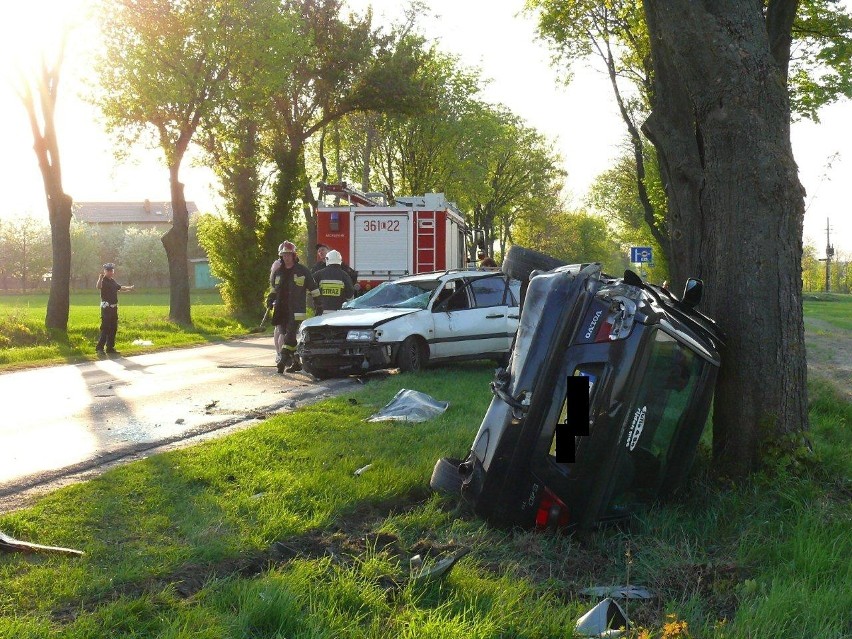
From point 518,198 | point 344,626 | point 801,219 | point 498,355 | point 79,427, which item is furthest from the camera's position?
point 518,198

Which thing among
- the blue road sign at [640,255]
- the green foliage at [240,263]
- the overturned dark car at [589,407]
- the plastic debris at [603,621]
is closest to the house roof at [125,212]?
the blue road sign at [640,255]

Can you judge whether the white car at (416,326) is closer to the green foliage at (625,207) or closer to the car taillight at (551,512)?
the car taillight at (551,512)

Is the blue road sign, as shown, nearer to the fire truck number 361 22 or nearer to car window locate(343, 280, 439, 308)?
the fire truck number 361 22

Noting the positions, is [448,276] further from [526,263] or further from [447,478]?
[447,478]

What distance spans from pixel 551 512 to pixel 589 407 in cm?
59

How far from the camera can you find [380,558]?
173 inches

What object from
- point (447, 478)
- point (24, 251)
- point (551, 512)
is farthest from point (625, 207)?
point (551, 512)

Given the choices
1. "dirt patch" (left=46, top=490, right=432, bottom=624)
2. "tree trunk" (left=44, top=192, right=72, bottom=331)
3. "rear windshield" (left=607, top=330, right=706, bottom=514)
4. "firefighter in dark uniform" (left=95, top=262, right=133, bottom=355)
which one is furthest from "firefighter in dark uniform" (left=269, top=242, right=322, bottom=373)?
"tree trunk" (left=44, top=192, right=72, bottom=331)

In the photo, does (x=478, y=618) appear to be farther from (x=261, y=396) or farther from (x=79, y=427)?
(x=261, y=396)

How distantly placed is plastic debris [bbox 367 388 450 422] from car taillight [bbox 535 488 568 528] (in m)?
3.97

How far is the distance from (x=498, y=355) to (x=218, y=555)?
403 inches

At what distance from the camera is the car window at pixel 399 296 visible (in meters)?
14.2

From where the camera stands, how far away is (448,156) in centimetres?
4975

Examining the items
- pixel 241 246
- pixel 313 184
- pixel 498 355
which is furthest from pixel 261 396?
pixel 313 184
